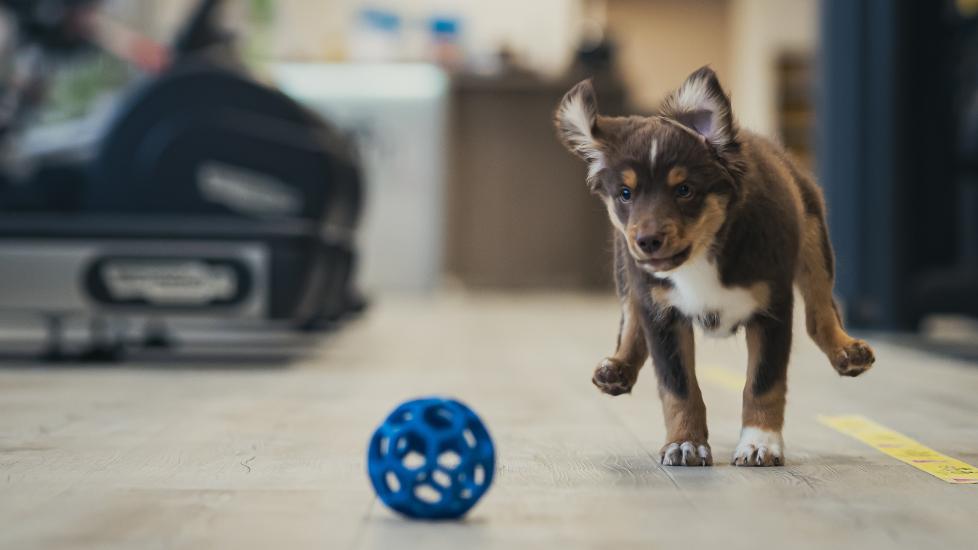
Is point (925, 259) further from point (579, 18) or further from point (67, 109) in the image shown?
point (579, 18)

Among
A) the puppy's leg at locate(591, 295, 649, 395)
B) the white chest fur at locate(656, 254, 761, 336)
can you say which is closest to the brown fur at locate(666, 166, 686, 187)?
the white chest fur at locate(656, 254, 761, 336)

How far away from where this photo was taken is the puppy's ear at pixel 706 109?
1511 millimetres

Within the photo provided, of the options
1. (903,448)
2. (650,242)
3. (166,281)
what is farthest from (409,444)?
(166,281)

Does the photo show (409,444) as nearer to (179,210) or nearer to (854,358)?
(854,358)

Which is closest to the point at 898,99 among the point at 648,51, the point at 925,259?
the point at 925,259

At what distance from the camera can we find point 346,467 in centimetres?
174

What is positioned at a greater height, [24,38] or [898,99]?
[24,38]

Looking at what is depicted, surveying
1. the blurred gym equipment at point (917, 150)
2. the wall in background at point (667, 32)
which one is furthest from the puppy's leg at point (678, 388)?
the wall in background at point (667, 32)

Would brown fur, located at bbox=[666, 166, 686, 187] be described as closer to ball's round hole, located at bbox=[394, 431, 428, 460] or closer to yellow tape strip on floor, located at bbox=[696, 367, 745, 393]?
ball's round hole, located at bbox=[394, 431, 428, 460]

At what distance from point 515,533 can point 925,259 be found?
13.0 feet

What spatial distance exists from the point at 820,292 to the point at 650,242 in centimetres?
43

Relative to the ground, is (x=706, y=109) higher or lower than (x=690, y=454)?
higher

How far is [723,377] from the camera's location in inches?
126

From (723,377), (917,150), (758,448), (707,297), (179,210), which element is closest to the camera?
(707,297)
